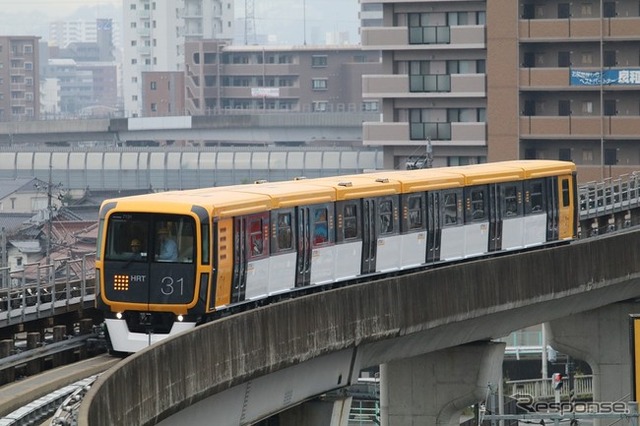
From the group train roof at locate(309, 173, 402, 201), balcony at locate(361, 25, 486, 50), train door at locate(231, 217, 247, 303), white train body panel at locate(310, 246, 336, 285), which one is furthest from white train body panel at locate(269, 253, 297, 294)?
balcony at locate(361, 25, 486, 50)

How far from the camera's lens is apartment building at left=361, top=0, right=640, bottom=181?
72688 mm

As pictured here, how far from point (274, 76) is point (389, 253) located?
14749cm

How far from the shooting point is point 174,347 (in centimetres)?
1955

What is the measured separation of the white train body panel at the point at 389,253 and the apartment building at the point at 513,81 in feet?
140

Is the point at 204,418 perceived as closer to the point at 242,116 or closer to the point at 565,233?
the point at 565,233

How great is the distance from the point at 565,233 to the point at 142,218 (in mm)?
15754

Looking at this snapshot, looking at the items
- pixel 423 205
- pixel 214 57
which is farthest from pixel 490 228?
pixel 214 57

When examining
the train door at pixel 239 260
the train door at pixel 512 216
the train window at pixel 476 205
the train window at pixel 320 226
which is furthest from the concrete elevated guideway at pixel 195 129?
the train door at pixel 239 260

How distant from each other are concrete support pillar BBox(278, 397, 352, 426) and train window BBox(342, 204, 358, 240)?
3.57 metres

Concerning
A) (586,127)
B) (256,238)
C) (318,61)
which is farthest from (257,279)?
(318,61)

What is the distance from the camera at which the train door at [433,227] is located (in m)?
32.4

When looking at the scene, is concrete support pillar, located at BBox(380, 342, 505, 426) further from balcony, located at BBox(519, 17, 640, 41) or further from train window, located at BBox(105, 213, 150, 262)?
balcony, located at BBox(519, 17, 640, 41)

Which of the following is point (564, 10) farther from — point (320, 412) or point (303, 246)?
point (320, 412)

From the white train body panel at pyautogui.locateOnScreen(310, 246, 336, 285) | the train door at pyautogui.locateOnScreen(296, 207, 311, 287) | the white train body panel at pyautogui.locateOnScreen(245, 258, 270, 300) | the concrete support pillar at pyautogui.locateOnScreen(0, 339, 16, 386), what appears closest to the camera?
the concrete support pillar at pyautogui.locateOnScreen(0, 339, 16, 386)
